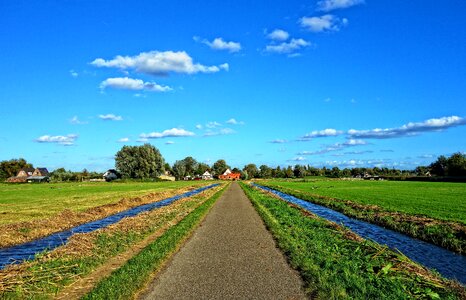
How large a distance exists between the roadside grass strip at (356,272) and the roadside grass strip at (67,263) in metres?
6.57

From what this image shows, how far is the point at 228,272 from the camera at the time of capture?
1094 cm

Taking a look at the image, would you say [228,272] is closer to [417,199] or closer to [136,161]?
[417,199]

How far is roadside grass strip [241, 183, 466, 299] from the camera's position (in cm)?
898

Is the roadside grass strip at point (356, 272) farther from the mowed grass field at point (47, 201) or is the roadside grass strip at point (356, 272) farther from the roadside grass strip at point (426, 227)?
the mowed grass field at point (47, 201)

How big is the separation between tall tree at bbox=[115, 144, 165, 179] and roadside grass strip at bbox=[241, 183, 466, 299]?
5269 inches

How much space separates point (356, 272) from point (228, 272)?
3.80 m

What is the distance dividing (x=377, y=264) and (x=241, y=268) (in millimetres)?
4537

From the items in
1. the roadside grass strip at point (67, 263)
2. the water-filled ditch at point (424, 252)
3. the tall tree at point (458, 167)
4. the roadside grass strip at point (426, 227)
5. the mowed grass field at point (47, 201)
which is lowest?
the water-filled ditch at point (424, 252)

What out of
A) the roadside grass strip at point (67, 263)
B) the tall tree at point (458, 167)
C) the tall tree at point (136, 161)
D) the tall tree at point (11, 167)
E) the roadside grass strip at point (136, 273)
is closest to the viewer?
the roadside grass strip at point (136, 273)

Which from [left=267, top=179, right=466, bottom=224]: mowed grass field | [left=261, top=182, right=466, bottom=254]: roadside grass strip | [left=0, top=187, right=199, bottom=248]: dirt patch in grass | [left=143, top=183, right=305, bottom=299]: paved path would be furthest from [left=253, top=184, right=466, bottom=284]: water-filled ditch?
[left=0, top=187, right=199, bottom=248]: dirt patch in grass

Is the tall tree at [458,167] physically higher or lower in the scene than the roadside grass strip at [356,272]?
higher

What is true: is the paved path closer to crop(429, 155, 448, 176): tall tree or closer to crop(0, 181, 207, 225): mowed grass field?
crop(0, 181, 207, 225): mowed grass field

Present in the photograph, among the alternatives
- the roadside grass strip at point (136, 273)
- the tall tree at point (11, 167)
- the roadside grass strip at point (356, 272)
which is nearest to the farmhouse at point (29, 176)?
the tall tree at point (11, 167)

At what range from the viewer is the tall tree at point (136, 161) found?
144625 mm
